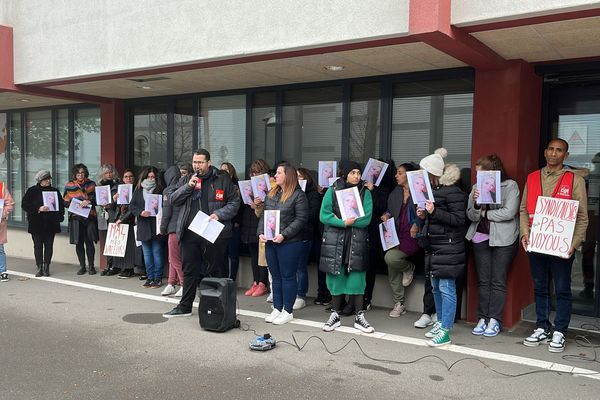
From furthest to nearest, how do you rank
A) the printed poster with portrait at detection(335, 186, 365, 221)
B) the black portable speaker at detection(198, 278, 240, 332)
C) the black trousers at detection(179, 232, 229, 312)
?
the black trousers at detection(179, 232, 229, 312) < the printed poster with portrait at detection(335, 186, 365, 221) < the black portable speaker at detection(198, 278, 240, 332)

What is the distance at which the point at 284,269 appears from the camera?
601 centimetres

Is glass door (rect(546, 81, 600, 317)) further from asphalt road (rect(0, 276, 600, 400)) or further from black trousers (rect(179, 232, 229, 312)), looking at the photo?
black trousers (rect(179, 232, 229, 312))

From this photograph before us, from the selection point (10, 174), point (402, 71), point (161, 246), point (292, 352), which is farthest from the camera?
point (10, 174)

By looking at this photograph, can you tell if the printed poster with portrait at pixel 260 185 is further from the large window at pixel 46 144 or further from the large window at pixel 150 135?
the large window at pixel 46 144

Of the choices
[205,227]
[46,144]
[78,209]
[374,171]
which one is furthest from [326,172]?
[46,144]

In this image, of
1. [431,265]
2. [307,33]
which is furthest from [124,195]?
[431,265]

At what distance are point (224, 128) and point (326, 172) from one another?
259 centimetres

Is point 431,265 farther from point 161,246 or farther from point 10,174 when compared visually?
point 10,174

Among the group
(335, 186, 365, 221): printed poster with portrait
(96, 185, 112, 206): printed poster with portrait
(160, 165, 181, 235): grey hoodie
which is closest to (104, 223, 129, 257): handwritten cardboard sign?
(96, 185, 112, 206): printed poster with portrait

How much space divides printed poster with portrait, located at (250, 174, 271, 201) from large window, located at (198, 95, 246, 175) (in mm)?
1575

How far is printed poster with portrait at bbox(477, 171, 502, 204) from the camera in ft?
17.9

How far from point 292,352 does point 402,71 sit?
3811mm

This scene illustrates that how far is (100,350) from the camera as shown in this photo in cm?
523

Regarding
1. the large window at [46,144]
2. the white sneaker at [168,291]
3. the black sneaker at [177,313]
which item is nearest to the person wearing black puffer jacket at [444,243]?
the black sneaker at [177,313]
